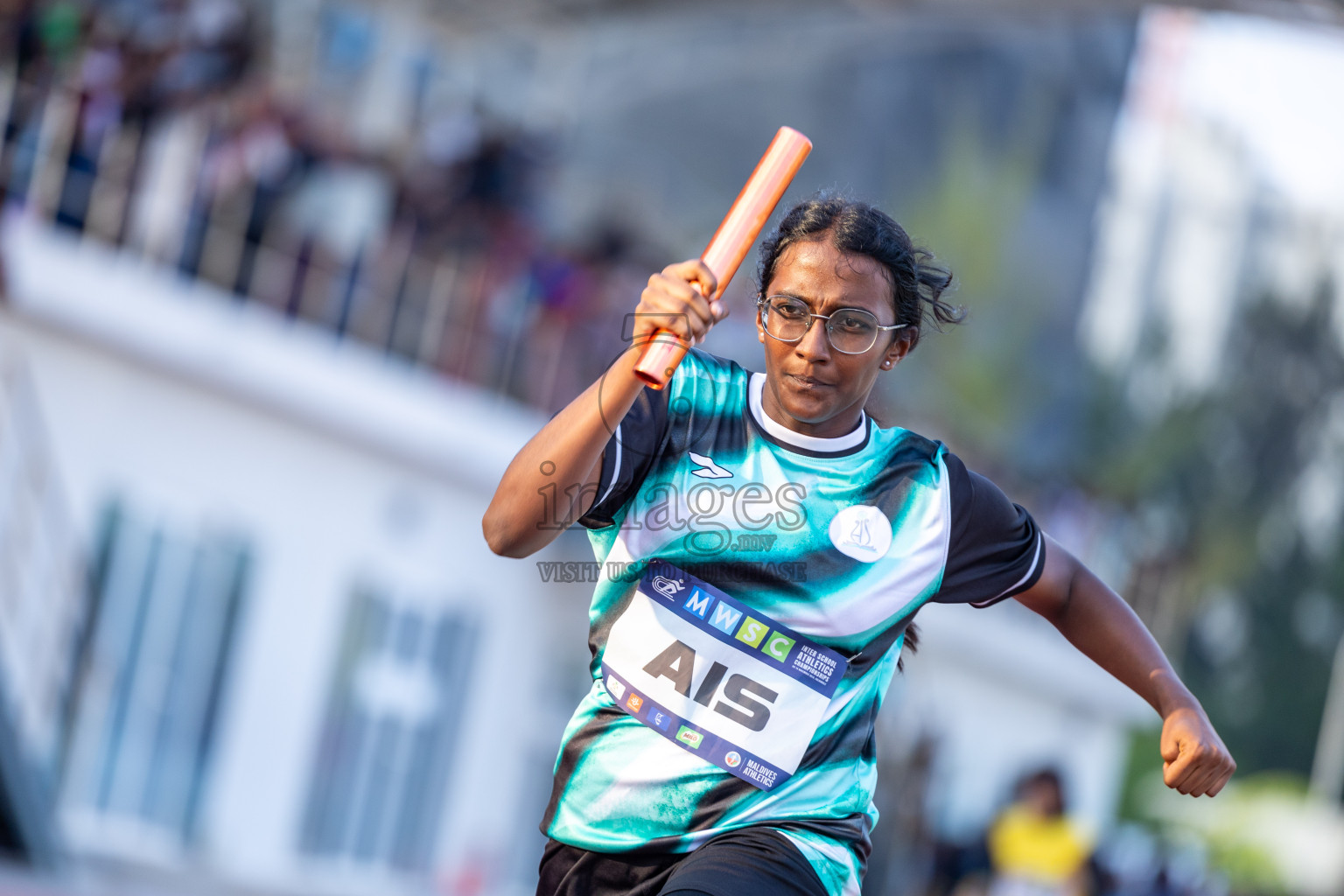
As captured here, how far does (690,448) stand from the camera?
2.96 meters

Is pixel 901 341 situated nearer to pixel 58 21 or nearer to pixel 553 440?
pixel 553 440

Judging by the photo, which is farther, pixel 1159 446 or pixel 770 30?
pixel 1159 446

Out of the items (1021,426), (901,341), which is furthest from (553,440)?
(1021,426)

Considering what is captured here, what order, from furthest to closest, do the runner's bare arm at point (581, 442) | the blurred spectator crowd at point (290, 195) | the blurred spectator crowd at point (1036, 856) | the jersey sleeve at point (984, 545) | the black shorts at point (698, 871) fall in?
1. the blurred spectator crowd at point (290, 195)
2. the blurred spectator crowd at point (1036, 856)
3. the jersey sleeve at point (984, 545)
4. the black shorts at point (698, 871)
5. the runner's bare arm at point (581, 442)

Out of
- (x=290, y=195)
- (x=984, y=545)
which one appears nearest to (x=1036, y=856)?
(x=290, y=195)

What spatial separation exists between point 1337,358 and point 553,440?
39.6 m

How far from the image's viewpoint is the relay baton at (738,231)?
2549mm

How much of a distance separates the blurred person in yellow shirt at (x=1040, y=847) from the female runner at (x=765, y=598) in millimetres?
7245

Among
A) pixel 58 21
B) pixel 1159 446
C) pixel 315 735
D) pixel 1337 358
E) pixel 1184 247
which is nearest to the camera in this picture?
pixel 58 21

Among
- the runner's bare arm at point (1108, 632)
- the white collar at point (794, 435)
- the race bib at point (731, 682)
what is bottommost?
the race bib at point (731, 682)

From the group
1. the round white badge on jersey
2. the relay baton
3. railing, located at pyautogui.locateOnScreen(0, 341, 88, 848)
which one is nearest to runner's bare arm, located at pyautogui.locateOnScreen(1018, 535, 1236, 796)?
the round white badge on jersey

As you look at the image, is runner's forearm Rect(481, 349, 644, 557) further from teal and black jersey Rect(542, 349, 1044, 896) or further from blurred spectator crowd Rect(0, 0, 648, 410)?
blurred spectator crowd Rect(0, 0, 648, 410)

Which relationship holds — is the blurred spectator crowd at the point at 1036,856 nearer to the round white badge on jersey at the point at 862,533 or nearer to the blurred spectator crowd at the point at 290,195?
the blurred spectator crowd at the point at 290,195

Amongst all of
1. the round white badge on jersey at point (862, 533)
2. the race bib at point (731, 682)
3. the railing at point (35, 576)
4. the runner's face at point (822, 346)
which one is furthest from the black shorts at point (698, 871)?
the railing at point (35, 576)
